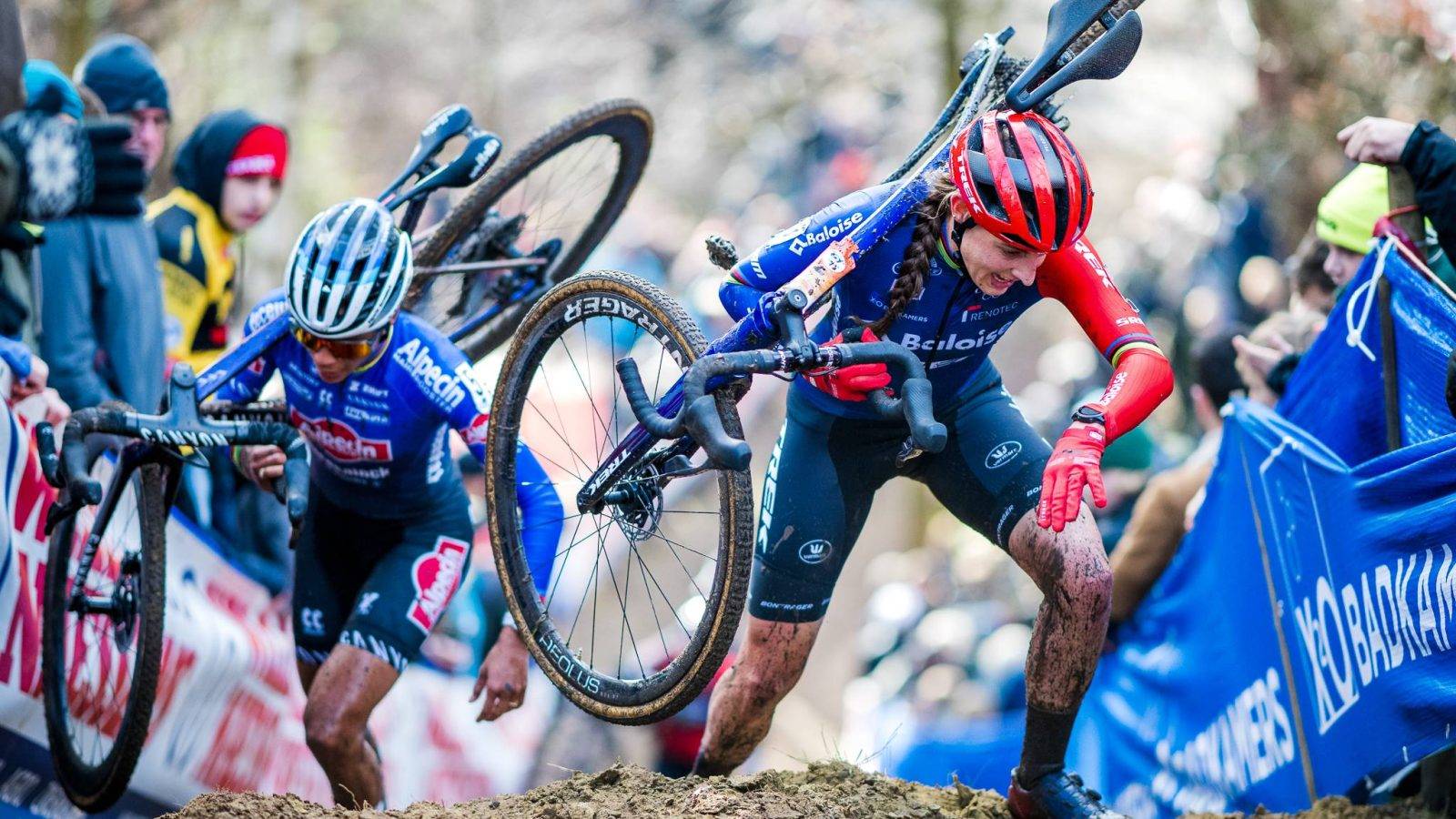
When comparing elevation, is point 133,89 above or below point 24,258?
above

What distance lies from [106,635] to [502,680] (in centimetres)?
212

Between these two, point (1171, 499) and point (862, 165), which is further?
point (862, 165)

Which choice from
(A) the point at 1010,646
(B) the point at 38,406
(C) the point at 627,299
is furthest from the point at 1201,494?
(B) the point at 38,406

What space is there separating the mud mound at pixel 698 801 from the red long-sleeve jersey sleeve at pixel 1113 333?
5.10 feet

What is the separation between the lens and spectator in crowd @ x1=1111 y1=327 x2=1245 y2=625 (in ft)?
27.4

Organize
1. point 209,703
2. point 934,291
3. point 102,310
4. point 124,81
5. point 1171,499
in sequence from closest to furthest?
point 934,291 < point 102,310 < point 209,703 < point 1171,499 < point 124,81

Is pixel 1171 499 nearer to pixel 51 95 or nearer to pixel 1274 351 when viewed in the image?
pixel 1274 351

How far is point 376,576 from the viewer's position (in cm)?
665

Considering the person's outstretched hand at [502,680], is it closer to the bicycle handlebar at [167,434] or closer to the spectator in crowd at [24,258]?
the bicycle handlebar at [167,434]

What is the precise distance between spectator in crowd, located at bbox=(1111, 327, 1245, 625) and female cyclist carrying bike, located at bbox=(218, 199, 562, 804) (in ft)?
12.0

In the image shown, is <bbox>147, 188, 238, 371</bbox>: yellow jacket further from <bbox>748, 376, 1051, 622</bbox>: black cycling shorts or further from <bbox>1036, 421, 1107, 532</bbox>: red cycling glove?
<bbox>1036, 421, 1107, 532</bbox>: red cycling glove

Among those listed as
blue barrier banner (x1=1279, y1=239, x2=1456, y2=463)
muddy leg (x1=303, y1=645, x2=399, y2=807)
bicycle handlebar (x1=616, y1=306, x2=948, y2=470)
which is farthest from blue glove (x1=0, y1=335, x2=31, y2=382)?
blue barrier banner (x1=1279, y1=239, x2=1456, y2=463)

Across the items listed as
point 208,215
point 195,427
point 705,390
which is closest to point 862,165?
point 208,215

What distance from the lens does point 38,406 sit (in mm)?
6855
